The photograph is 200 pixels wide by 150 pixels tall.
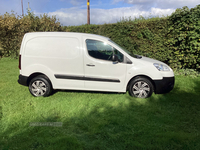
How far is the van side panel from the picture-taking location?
174 inches

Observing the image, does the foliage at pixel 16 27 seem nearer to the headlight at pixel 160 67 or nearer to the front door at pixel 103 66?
the front door at pixel 103 66

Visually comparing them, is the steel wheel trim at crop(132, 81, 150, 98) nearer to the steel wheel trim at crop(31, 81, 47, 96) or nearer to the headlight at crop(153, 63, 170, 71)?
the headlight at crop(153, 63, 170, 71)

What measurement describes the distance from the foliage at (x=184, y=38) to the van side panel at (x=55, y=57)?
16.5 feet

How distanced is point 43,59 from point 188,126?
13.3 ft

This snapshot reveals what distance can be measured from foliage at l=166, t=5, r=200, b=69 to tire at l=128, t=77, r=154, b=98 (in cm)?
356

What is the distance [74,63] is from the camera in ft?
14.5

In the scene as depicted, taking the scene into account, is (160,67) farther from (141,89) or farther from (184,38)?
(184,38)

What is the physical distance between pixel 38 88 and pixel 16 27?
369 inches

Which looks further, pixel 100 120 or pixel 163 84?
pixel 163 84

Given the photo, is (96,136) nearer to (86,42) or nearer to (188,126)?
(188,126)

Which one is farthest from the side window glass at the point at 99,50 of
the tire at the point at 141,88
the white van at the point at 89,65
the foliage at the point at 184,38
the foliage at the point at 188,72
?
the foliage at the point at 188,72

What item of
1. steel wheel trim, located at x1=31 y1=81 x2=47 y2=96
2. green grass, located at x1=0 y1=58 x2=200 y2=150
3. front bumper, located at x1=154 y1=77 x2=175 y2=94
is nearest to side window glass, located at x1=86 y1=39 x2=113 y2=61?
green grass, located at x1=0 y1=58 x2=200 y2=150

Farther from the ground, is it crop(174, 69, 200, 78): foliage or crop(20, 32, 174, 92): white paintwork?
crop(20, 32, 174, 92): white paintwork

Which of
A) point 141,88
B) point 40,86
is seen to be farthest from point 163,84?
point 40,86
